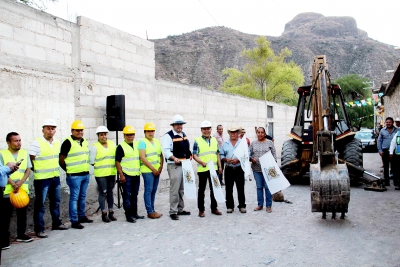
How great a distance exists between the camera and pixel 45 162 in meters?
5.62

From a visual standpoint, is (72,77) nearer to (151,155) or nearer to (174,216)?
(151,155)

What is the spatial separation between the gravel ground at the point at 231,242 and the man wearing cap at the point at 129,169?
289mm

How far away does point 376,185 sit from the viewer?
28.8 feet

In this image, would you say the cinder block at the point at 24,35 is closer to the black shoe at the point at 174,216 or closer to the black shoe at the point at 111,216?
the black shoe at the point at 111,216

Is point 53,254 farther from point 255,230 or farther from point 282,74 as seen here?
point 282,74

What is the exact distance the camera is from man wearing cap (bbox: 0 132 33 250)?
16.3ft

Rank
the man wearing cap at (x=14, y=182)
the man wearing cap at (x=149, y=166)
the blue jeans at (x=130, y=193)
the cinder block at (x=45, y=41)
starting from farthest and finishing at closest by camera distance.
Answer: the man wearing cap at (x=149, y=166) → the blue jeans at (x=130, y=193) → the cinder block at (x=45, y=41) → the man wearing cap at (x=14, y=182)

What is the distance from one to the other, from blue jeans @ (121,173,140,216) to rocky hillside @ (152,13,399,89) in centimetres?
6516

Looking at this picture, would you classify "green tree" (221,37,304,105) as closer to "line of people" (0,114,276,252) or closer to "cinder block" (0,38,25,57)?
"line of people" (0,114,276,252)

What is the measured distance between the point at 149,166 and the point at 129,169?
0.35m

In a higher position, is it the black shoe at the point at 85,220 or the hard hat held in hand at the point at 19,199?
the hard hat held in hand at the point at 19,199

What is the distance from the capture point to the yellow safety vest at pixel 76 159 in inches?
235

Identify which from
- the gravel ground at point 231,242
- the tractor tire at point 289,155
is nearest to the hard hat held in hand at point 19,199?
the gravel ground at point 231,242

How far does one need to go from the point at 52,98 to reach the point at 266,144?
13.1 ft
